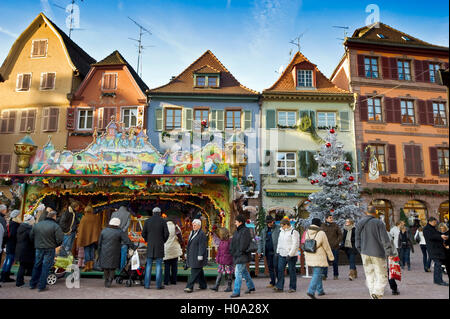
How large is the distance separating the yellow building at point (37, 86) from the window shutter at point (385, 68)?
1962 centimetres

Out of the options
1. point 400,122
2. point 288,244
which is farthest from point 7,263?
point 400,122

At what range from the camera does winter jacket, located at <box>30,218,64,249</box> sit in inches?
305

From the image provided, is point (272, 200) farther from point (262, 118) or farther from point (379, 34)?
point (379, 34)

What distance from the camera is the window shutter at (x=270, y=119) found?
2258 cm

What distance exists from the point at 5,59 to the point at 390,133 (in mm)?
25186

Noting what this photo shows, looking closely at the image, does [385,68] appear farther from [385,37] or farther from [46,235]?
[46,235]

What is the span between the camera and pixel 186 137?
72.5ft

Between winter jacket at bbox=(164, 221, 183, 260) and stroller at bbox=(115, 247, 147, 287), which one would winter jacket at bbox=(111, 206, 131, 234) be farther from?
winter jacket at bbox=(164, 221, 183, 260)

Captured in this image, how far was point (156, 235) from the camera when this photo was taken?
27.0 feet

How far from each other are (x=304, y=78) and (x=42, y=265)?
1987 centimetres

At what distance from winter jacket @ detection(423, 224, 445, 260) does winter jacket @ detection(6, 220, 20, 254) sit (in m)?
9.97

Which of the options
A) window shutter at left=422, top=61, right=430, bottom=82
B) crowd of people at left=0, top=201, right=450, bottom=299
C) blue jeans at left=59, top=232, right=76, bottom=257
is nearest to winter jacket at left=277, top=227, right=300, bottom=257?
crowd of people at left=0, top=201, right=450, bottom=299

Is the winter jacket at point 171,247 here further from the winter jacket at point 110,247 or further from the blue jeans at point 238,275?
the blue jeans at point 238,275

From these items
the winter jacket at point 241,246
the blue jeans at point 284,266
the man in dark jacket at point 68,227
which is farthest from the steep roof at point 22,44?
the blue jeans at point 284,266
